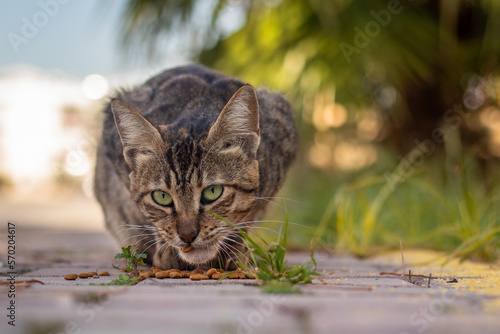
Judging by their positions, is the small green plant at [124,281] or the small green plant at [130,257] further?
the small green plant at [130,257]

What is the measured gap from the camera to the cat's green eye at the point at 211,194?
6.50ft

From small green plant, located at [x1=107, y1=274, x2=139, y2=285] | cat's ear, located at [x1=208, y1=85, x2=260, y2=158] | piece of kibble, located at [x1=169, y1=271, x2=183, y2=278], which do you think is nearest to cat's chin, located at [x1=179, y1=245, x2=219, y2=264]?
piece of kibble, located at [x1=169, y1=271, x2=183, y2=278]

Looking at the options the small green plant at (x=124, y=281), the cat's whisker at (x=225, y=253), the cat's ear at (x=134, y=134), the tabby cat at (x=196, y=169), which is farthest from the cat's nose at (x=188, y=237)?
the cat's ear at (x=134, y=134)

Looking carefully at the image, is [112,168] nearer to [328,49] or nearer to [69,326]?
[69,326]

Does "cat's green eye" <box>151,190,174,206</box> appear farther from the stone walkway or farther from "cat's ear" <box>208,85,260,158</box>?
the stone walkway

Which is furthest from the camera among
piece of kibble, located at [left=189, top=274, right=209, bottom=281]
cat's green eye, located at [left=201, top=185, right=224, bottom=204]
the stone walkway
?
cat's green eye, located at [left=201, top=185, right=224, bottom=204]

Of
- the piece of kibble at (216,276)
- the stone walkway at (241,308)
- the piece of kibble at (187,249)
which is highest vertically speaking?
the piece of kibble at (187,249)

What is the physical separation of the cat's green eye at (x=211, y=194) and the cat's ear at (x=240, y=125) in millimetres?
192

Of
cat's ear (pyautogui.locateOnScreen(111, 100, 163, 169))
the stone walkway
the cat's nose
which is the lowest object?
the stone walkway

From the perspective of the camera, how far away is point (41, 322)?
110cm

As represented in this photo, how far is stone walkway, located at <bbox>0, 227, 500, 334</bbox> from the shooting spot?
1070mm

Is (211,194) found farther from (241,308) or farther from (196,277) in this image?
(241,308)

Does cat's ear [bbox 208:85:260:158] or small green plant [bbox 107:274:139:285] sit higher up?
cat's ear [bbox 208:85:260:158]

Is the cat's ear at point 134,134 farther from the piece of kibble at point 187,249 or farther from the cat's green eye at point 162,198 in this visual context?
the piece of kibble at point 187,249
